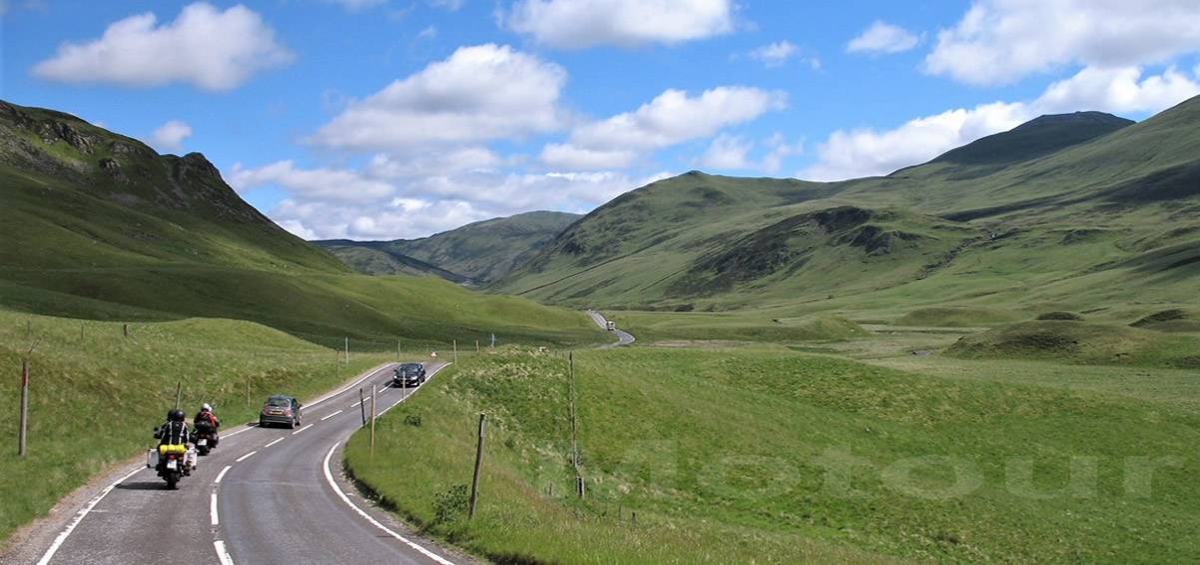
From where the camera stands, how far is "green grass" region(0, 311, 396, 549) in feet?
90.2

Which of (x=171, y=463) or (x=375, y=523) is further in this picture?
(x=171, y=463)

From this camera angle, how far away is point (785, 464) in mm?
46781

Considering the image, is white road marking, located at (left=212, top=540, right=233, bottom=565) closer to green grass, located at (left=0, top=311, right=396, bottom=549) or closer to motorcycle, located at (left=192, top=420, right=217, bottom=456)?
green grass, located at (left=0, top=311, right=396, bottom=549)

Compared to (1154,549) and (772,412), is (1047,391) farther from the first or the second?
(1154,549)

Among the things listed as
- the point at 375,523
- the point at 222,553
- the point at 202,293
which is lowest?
the point at 375,523

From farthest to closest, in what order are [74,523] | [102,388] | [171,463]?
[102,388] → [171,463] → [74,523]

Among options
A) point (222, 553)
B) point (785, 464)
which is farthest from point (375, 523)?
point (785, 464)

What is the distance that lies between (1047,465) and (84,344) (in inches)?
2205

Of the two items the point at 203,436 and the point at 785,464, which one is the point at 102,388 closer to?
→ the point at 203,436

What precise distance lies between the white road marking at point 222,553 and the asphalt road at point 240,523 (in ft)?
0.07

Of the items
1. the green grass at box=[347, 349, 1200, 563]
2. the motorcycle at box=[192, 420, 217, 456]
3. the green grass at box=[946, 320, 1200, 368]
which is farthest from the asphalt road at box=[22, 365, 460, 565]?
the green grass at box=[946, 320, 1200, 368]

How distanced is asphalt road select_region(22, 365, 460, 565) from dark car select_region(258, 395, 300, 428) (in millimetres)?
11044

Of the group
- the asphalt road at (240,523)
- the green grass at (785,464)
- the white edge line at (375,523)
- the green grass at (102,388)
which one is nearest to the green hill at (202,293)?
the green grass at (102,388)

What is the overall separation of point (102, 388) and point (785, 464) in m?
34.4
